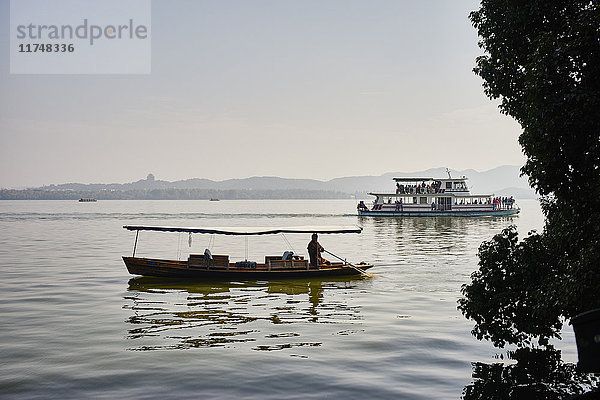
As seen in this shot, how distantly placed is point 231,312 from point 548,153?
1430 cm

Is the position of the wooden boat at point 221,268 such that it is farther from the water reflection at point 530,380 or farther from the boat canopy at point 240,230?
the water reflection at point 530,380

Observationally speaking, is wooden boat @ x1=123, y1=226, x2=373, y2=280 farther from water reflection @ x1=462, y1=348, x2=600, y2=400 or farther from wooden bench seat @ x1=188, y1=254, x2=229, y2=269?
water reflection @ x1=462, y1=348, x2=600, y2=400

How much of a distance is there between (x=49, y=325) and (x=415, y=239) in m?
42.2

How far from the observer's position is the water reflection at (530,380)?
40.8 feet

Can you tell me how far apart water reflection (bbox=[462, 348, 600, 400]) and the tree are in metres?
0.77

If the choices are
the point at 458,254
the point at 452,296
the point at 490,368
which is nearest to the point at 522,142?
the point at 490,368

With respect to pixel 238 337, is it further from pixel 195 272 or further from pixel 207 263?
pixel 207 263

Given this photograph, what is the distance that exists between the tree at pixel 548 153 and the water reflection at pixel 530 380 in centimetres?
77

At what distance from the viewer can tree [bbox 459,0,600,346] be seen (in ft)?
35.3

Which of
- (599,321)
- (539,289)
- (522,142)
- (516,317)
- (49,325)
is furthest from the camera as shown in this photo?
(49,325)

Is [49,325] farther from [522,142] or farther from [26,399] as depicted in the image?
[522,142]

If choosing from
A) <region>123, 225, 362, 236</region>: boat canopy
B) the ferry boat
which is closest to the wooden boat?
<region>123, 225, 362, 236</region>: boat canopy

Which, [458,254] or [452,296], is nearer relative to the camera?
[452,296]

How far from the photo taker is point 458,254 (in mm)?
43031
